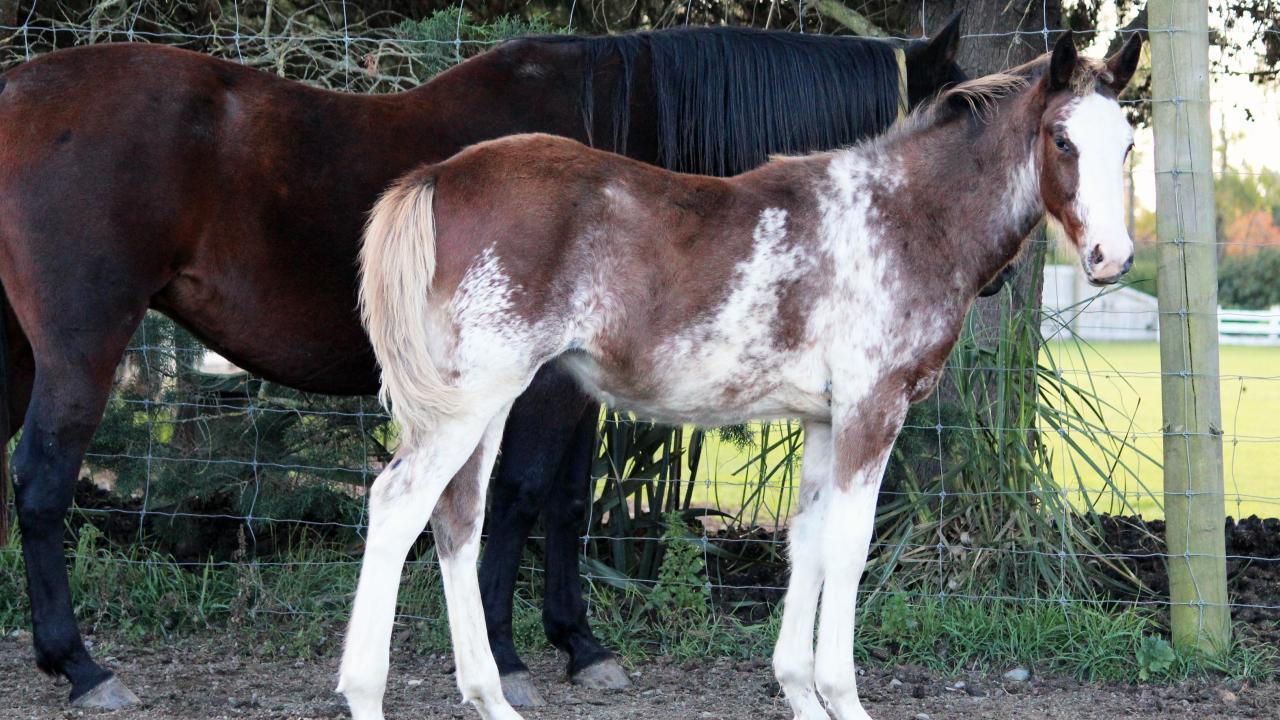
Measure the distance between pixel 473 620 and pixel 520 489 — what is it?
0.73m

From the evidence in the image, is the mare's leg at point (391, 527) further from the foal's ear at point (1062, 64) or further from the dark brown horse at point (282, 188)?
the foal's ear at point (1062, 64)

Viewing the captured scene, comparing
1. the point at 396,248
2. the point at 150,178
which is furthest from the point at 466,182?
the point at 150,178

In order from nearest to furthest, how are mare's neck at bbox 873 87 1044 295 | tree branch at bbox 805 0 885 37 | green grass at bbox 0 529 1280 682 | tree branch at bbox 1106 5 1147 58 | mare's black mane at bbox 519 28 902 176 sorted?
mare's neck at bbox 873 87 1044 295
mare's black mane at bbox 519 28 902 176
green grass at bbox 0 529 1280 682
tree branch at bbox 1106 5 1147 58
tree branch at bbox 805 0 885 37

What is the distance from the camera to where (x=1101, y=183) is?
3.01 m

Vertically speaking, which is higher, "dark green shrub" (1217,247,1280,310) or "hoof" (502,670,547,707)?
"dark green shrub" (1217,247,1280,310)

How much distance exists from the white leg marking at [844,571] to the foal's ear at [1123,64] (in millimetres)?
1175

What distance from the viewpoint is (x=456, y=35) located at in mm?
4852

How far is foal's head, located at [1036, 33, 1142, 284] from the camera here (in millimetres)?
2971

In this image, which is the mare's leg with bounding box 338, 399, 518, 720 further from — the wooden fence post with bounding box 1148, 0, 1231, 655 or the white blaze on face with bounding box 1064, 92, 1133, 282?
the wooden fence post with bounding box 1148, 0, 1231, 655

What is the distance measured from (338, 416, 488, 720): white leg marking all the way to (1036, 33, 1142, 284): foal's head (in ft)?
5.29

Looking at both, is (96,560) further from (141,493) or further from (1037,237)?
(1037,237)

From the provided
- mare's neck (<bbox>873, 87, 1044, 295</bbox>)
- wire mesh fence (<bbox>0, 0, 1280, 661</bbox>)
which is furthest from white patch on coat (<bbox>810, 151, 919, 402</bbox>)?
wire mesh fence (<bbox>0, 0, 1280, 661</bbox>)

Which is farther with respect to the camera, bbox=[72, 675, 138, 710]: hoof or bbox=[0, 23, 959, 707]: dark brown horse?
bbox=[72, 675, 138, 710]: hoof

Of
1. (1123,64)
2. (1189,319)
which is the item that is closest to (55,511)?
(1123,64)
